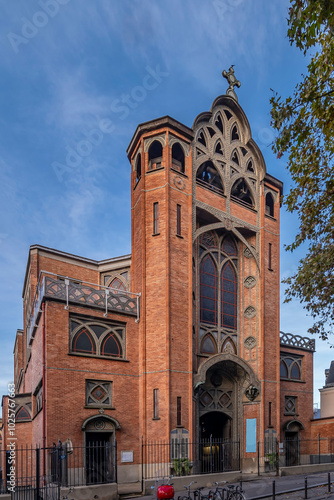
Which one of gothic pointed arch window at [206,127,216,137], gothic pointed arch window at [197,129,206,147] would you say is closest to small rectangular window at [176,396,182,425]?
gothic pointed arch window at [197,129,206,147]

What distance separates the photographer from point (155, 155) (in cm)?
2606

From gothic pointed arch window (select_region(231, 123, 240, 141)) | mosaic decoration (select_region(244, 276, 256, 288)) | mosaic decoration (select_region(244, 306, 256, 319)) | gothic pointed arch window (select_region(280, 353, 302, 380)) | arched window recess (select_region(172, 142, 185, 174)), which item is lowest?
gothic pointed arch window (select_region(280, 353, 302, 380))

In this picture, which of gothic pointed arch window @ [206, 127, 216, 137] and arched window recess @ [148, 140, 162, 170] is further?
gothic pointed arch window @ [206, 127, 216, 137]

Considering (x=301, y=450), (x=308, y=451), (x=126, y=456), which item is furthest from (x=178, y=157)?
(x=308, y=451)

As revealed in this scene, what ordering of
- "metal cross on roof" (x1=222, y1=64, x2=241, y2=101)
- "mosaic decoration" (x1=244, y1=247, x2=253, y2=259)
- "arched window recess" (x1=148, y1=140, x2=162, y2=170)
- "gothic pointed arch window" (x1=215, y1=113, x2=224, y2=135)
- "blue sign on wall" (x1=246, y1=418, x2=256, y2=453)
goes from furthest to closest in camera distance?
"metal cross on roof" (x1=222, y1=64, x2=241, y2=101), "mosaic decoration" (x1=244, y1=247, x2=253, y2=259), "gothic pointed arch window" (x1=215, y1=113, x2=224, y2=135), "blue sign on wall" (x1=246, y1=418, x2=256, y2=453), "arched window recess" (x1=148, y1=140, x2=162, y2=170)

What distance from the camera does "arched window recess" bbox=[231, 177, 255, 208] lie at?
28430 millimetres

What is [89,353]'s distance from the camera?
68.9 ft

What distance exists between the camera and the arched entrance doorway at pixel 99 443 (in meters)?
19.5

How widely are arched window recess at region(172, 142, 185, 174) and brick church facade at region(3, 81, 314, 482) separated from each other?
0.25 ft

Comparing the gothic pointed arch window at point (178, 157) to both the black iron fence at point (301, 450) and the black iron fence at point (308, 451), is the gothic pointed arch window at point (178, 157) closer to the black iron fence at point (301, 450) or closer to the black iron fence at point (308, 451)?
the black iron fence at point (301, 450)

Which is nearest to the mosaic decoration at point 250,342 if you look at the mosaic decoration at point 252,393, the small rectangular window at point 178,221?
the mosaic decoration at point 252,393

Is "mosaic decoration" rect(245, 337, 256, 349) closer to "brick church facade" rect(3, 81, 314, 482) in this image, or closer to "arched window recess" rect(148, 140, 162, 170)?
"brick church facade" rect(3, 81, 314, 482)

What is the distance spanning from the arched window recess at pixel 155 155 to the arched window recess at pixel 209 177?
236 cm

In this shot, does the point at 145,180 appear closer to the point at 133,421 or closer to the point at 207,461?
the point at 133,421
